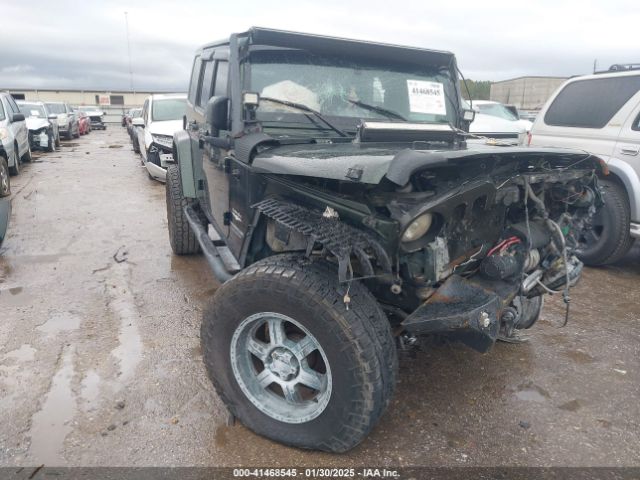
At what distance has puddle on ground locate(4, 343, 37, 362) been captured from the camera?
11.0 feet

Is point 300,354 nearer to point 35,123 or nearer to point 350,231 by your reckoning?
point 350,231

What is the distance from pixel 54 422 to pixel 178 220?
2868 mm

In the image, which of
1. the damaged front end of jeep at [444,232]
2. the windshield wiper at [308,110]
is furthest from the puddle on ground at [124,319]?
the windshield wiper at [308,110]

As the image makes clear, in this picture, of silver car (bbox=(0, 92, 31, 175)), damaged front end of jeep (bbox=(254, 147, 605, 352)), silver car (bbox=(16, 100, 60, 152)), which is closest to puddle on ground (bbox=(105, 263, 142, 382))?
damaged front end of jeep (bbox=(254, 147, 605, 352))

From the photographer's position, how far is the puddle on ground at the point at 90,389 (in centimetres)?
287

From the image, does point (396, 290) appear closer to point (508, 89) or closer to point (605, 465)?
point (605, 465)

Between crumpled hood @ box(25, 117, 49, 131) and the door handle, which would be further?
crumpled hood @ box(25, 117, 49, 131)

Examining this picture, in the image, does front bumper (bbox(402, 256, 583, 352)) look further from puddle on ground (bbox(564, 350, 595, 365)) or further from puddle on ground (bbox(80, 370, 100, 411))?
puddle on ground (bbox(80, 370, 100, 411))

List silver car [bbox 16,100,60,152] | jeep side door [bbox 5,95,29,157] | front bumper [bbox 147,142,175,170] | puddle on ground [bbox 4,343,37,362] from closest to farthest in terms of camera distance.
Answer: puddle on ground [bbox 4,343,37,362]
front bumper [bbox 147,142,175,170]
jeep side door [bbox 5,95,29,157]
silver car [bbox 16,100,60,152]

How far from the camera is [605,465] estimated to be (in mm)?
2479

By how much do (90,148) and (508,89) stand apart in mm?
21548

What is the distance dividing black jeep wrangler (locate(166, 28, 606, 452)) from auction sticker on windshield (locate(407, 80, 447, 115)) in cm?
3

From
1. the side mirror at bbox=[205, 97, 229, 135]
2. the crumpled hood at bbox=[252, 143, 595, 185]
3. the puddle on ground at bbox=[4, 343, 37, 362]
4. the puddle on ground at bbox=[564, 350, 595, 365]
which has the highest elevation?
the side mirror at bbox=[205, 97, 229, 135]

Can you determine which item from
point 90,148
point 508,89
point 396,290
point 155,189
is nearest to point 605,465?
point 396,290
